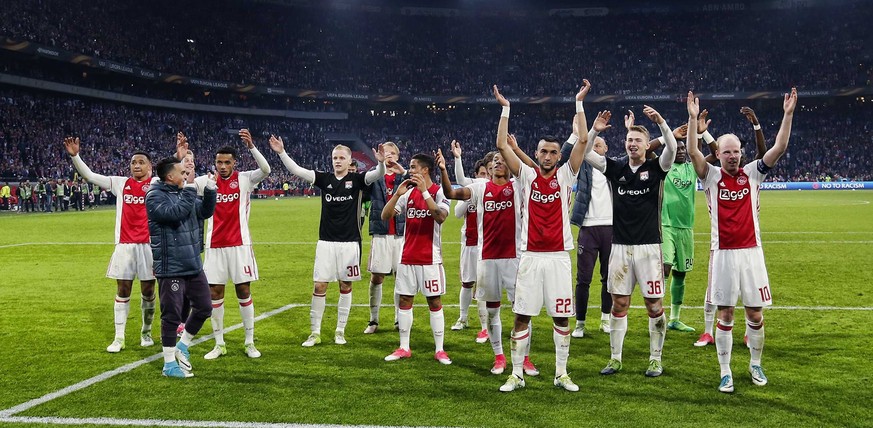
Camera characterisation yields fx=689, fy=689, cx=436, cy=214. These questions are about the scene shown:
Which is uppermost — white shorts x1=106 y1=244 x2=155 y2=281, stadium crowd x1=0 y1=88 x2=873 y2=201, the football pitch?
stadium crowd x1=0 y1=88 x2=873 y2=201

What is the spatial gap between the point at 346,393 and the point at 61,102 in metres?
53.9

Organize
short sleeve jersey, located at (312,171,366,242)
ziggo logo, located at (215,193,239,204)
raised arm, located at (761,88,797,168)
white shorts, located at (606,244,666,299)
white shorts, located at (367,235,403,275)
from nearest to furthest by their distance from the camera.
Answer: raised arm, located at (761,88,797,168), white shorts, located at (606,244,666,299), ziggo logo, located at (215,193,239,204), short sleeve jersey, located at (312,171,366,242), white shorts, located at (367,235,403,275)

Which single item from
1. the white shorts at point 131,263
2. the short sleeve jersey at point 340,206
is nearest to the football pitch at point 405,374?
the white shorts at point 131,263

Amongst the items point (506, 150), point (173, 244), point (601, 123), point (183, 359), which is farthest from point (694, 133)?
point (183, 359)

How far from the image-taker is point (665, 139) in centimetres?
636

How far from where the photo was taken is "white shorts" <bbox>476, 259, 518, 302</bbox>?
22.6ft

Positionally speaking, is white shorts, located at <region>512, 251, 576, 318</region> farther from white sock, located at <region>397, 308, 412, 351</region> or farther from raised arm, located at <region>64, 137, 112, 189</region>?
raised arm, located at <region>64, 137, 112, 189</region>

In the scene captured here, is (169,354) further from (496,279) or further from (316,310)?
(496,279)

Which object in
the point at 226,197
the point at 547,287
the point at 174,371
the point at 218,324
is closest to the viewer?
the point at 547,287

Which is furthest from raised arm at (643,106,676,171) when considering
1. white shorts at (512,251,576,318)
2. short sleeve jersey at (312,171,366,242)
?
short sleeve jersey at (312,171,366,242)

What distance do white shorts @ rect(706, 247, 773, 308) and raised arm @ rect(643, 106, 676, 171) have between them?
97cm

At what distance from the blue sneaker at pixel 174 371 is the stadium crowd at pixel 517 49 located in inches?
2334

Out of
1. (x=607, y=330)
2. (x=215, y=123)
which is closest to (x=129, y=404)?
(x=607, y=330)

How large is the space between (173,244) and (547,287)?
3614mm
